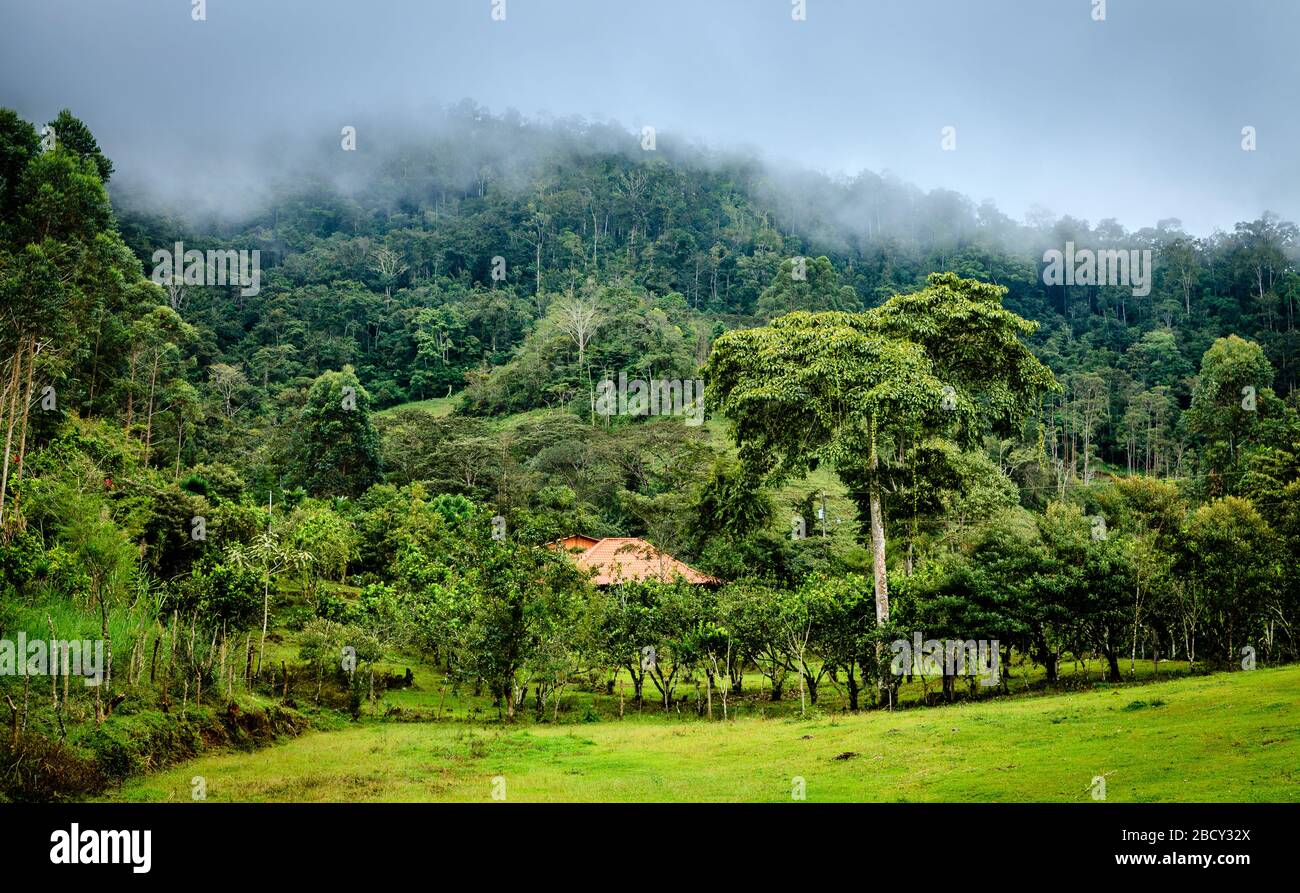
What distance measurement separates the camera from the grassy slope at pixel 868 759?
475 inches

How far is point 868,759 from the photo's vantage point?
51.2ft

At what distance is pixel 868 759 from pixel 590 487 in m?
39.4

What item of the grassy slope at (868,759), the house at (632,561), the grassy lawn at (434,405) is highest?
the grassy lawn at (434,405)

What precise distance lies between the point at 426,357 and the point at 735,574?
58539mm

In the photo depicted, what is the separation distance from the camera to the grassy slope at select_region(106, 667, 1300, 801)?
39.6 ft

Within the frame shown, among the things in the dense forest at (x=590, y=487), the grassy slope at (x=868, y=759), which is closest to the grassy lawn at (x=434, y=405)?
the dense forest at (x=590, y=487)

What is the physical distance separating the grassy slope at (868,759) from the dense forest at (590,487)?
304 centimetres

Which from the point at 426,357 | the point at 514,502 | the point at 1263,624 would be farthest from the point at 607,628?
the point at 426,357

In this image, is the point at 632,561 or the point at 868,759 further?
the point at 632,561

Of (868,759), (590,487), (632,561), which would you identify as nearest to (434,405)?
(590,487)

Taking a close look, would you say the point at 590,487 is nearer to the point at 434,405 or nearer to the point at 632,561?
the point at 632,561

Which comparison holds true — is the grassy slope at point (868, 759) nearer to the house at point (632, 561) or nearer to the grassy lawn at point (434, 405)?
the house at point (632, 561)
